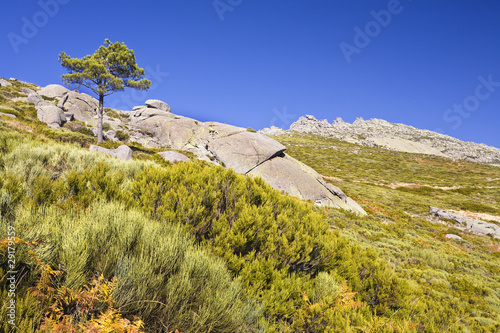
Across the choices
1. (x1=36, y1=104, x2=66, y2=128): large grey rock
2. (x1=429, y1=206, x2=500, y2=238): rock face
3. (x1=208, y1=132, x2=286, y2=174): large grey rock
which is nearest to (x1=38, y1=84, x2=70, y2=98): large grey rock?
(x1=36, y1=104, x2=66, y2=128): large grey rock

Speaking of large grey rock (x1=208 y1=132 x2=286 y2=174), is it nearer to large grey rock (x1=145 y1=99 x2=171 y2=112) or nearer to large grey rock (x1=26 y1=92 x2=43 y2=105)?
large grey rock (x1=145 y1=99 x2=171 y2=112)

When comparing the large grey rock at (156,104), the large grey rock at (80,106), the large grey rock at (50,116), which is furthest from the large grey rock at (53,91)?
the large grey rock at (50,116)

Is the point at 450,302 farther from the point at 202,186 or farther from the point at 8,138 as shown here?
the point at 8,138

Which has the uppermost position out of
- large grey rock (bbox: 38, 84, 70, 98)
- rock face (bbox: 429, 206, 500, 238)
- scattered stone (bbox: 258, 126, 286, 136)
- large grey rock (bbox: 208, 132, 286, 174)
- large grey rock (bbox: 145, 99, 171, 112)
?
scattered stone (bbox: 258, 126, 286, 136)

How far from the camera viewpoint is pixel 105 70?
21.6m

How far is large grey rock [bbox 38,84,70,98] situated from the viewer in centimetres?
3847

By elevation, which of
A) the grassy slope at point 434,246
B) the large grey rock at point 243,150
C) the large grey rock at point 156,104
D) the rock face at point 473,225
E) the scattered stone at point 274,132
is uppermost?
the scattered stone at point 274,132

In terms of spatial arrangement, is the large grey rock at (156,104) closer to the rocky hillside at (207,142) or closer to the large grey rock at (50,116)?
→ the rocky hillside at (207,142)

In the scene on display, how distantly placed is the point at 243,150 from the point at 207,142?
21.5 ft

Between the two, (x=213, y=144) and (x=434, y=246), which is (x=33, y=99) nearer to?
(x=213, y=144)

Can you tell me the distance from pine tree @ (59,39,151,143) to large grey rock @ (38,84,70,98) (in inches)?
930

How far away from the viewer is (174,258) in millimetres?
2586

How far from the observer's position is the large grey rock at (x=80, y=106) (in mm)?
34656

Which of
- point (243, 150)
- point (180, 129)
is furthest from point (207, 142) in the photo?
point (180, 129)
